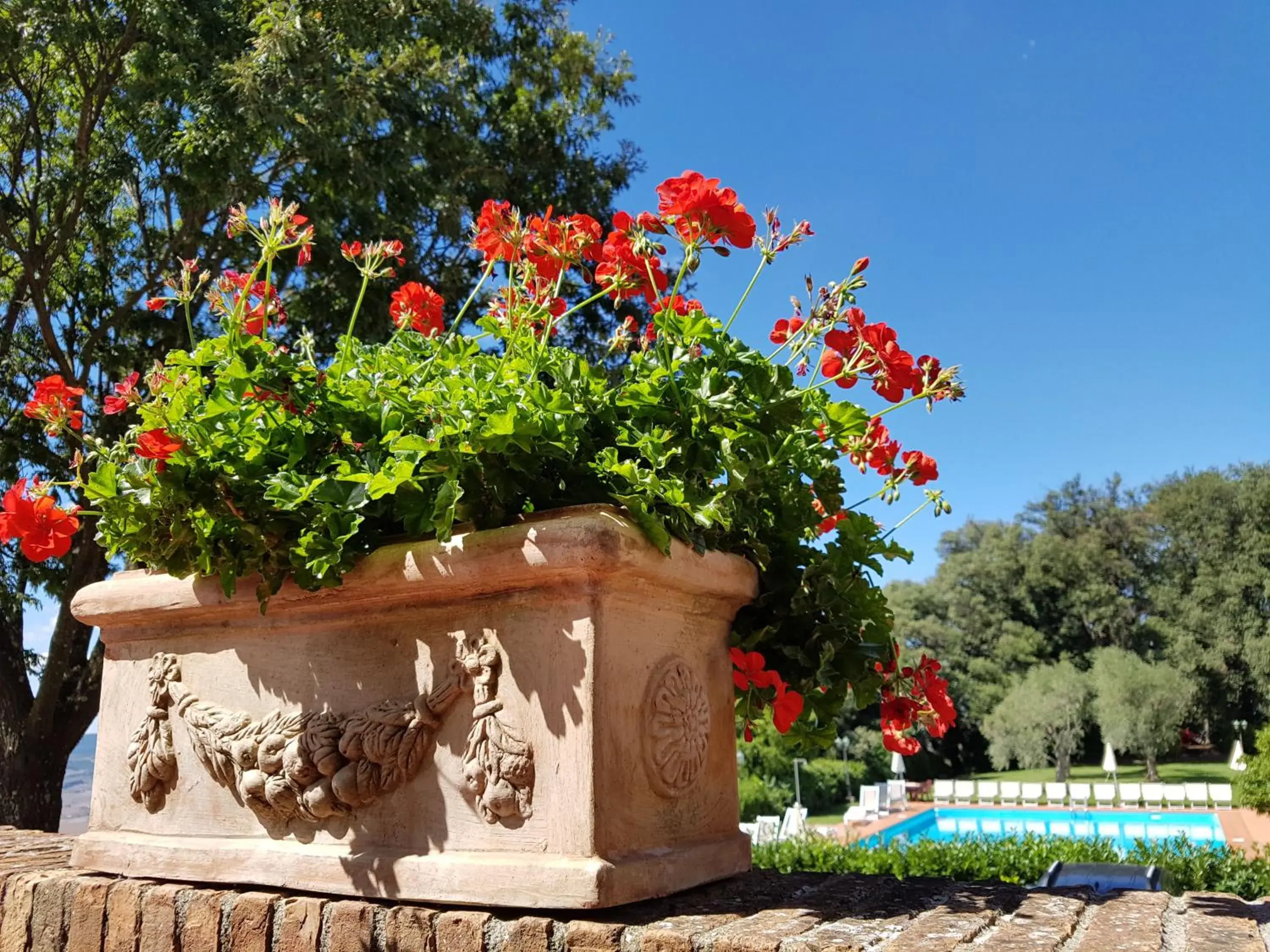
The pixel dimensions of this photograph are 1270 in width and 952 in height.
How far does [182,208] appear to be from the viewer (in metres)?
6.34

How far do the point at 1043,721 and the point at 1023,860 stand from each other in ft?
69.1

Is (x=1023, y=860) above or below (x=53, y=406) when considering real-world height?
below

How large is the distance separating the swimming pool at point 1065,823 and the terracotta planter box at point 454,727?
1660 centimetres

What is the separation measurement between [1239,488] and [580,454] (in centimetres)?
3478

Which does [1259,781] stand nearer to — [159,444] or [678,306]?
[678,306]

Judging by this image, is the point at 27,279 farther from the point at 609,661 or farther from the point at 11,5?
the point at 609,661

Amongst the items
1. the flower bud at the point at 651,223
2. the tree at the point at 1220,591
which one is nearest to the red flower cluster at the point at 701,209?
the flower bud at the point at 651,223

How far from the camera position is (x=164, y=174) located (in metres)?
6.16

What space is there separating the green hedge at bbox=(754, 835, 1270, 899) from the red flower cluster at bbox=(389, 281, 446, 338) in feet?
23.8

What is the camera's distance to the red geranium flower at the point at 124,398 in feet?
4.91

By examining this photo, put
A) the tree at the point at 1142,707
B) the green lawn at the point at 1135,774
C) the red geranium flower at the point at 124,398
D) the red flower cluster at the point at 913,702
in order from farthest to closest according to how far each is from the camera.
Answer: the green lawn at the point at 1135,774 < the tree at the point at 1142,707 < the red flower cluster at the point at 913,702 < the red geranium flower at the point at 124,398

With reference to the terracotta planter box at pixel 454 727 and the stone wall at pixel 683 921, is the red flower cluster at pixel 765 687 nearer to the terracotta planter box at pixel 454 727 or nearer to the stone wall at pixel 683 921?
the terracotta planter box at pixel 454 727

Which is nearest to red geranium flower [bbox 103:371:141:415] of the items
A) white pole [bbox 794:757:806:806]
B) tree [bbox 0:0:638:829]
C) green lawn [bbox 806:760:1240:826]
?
tree [bbox 0:0:638:829]

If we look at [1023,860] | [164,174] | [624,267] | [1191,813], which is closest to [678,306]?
[624,267]
